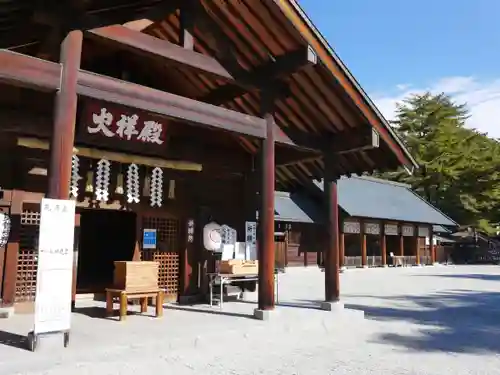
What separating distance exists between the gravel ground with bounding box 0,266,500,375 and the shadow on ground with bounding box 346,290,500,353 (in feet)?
0.06

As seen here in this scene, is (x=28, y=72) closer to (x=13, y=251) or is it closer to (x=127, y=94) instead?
(x=127, y=94)

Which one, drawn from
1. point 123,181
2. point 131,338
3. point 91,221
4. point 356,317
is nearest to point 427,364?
point 356,317

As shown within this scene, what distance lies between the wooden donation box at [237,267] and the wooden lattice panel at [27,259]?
11.5 ft

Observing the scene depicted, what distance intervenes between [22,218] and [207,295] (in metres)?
4.00

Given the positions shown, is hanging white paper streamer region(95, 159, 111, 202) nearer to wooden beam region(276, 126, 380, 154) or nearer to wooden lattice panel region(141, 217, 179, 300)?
wooden lattice panel region(141, 217, 179, 300)

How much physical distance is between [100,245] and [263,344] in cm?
915

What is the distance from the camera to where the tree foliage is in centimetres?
3741

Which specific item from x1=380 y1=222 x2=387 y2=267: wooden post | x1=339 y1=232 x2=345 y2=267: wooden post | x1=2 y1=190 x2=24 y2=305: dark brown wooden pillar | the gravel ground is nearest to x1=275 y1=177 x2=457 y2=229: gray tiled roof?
x1=380 y1=222 x2=387 y2=267: wooden post

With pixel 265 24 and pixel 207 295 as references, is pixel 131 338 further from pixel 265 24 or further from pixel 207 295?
pixel 265 24

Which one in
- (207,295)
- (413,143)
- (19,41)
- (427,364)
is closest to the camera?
(427,364)

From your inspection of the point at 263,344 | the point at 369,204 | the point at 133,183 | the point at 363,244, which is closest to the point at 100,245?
the point at 133,183

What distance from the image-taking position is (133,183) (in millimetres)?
8961

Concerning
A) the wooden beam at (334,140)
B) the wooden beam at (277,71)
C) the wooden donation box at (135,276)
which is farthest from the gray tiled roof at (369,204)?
the wooden donation box at (135,276)

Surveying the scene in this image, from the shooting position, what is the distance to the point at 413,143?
4025 centimetres
